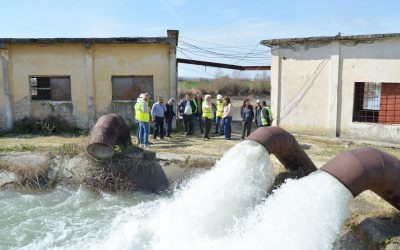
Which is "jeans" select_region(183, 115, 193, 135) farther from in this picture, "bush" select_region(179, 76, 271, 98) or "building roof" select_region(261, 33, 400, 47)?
"bush" select_region(179, 76, 271, 98)

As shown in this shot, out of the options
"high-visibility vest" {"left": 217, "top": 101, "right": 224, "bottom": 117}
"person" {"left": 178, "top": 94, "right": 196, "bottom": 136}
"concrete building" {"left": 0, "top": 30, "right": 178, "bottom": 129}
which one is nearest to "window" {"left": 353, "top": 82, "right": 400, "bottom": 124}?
"high-visibility vest" {"left": 217, "top": 101, "right": 224, "bottom": 117}

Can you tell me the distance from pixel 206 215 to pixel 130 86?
9.69m

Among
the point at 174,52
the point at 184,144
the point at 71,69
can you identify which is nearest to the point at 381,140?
the point at 184,144

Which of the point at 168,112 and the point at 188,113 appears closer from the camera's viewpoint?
the point at 168,112

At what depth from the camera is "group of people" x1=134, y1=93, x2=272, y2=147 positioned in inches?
543

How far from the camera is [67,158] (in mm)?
12305

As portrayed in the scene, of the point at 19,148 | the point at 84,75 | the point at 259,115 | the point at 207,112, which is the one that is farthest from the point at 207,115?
the point at 19,148

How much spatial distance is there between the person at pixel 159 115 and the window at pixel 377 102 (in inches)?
265

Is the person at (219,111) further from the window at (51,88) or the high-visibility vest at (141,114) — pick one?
the window at (51,88)

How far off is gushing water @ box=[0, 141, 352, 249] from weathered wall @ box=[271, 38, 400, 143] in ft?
21.0

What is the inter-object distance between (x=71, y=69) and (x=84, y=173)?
6807 mm

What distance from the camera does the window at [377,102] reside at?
1404 centimetres

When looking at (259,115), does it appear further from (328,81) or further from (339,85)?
(339,85)

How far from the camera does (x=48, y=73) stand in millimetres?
17125
